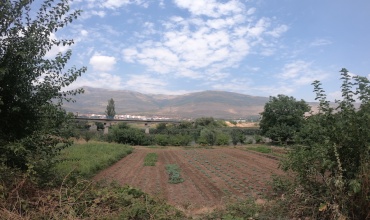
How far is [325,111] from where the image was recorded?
5957 millimetres

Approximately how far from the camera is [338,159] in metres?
4.83

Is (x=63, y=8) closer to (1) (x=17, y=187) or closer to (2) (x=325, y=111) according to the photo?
(1) (x=17, y=187)

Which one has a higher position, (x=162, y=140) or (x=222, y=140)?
(x=222, y=140)

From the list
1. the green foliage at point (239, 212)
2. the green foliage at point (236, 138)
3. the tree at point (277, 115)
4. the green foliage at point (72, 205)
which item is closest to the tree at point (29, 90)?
the green foliage at point (72, 205)

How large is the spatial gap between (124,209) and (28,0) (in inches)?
156

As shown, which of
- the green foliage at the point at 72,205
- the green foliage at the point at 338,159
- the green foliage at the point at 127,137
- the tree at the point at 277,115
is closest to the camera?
the green foliage at the point at 72,205

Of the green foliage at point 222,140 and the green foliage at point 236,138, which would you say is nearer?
the green foliage at point 222,140

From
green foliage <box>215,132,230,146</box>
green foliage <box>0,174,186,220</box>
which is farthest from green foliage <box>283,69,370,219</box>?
green foliage <box>215,132,230,146</box>

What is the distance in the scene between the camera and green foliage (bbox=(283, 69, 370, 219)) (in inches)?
182

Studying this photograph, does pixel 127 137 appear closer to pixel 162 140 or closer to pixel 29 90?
pixel 162 140

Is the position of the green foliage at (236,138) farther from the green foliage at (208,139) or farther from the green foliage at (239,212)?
the green foliage at (239,212)

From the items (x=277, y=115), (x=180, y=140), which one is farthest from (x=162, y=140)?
(x=277, y=115)

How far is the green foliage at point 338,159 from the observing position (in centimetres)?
462

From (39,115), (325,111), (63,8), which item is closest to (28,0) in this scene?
(63,8)
